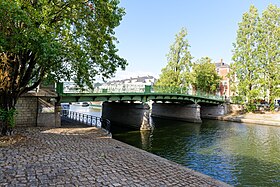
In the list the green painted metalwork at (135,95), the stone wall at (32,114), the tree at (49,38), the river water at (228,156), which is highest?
the tree at (49,38)

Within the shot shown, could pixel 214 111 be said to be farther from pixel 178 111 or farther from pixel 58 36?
pixel 58 36

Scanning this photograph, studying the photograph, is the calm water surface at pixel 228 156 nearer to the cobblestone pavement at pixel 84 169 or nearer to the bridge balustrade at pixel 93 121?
the bridge balustrade at pixel 93 121

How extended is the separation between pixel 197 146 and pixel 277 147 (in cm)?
709

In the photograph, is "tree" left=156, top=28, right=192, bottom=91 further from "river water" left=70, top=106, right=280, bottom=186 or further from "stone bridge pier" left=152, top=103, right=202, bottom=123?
"river water" left=70, top=106, right=280, bottom=186

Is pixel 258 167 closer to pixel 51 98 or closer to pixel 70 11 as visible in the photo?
pixel 70 11

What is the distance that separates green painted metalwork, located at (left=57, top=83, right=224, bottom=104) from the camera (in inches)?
861

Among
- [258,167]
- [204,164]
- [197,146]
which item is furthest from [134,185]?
[197,146]

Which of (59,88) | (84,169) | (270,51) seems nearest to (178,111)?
(270,51)

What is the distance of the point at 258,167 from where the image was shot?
13.2m

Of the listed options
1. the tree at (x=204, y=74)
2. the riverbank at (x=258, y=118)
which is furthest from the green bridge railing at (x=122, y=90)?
the tree at (x=204, y=74)

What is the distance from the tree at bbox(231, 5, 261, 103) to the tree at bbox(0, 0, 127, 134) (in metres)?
34.0

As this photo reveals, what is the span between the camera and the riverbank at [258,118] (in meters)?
34.6

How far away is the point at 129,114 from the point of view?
31844 mm

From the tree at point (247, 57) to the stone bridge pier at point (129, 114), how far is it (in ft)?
74.2
